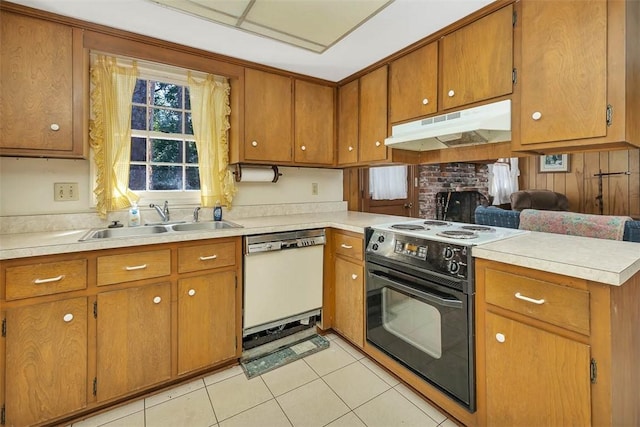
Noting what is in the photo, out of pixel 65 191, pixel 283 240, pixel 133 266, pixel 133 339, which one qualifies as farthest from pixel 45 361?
pixel 283 240

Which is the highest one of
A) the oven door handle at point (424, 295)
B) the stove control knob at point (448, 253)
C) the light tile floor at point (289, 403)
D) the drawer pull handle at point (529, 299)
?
the stove control knob at point (448, 253)

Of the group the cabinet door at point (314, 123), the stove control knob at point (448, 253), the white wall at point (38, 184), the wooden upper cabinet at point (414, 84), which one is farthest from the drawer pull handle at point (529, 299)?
the white wall at point (38, 184)

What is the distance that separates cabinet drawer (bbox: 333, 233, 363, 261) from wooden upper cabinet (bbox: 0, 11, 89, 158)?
5.75 feet

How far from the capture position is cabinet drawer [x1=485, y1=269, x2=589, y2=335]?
106 centimetres

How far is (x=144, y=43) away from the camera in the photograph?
1938 millimetres

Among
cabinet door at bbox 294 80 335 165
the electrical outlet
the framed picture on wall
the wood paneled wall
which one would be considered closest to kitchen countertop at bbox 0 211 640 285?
the electrical outlet

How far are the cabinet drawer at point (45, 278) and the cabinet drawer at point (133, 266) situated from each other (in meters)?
0.08

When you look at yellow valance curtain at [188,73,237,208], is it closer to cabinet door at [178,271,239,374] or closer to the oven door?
cabinet door at [178,271,239,374]

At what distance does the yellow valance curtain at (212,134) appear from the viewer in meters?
2.32

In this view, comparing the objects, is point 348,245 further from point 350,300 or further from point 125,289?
point 125,289

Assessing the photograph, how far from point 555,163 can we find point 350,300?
4.62 m

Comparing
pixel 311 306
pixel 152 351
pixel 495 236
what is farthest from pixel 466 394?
pixel 152 351

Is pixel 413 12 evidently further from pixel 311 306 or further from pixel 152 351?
pixel 152 351

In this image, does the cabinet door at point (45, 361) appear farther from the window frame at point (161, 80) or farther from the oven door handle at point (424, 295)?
the oven door handle at point (424, 295)
